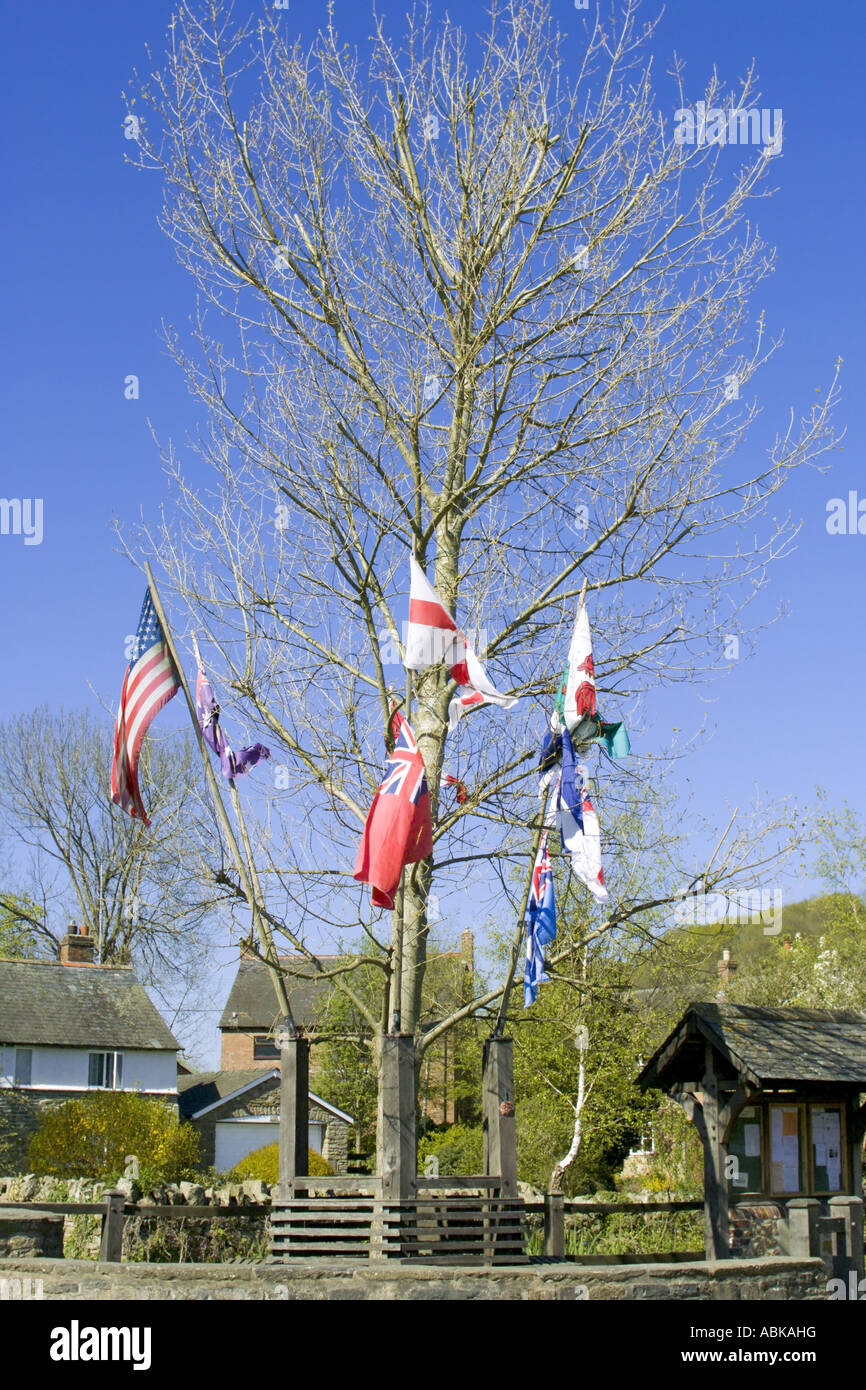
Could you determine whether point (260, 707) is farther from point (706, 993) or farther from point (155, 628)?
point (706, 993)

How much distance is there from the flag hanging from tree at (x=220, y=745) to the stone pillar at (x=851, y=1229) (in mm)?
6779

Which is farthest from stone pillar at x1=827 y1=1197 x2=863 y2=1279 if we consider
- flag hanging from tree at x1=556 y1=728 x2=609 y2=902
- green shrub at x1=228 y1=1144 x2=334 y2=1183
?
green shrub at x1=228 y1=1144 x2=334 y2=1183

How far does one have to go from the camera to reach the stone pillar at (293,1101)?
33.9ft

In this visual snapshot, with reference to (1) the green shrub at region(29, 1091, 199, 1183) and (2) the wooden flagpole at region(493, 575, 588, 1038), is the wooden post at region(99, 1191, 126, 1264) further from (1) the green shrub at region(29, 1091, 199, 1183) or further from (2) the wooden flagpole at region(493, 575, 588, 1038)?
(1) the green shrub at region(29, 1091, 199, 1183)

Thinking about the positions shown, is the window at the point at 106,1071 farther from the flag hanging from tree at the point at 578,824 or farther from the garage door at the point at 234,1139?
the flag hanging from tree at the point at 578,824

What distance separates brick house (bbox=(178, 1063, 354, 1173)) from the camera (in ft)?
130

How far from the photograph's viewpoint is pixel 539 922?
10672 mm

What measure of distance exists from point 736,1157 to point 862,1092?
1619 mm

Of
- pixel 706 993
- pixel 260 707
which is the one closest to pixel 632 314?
pixel 260 707

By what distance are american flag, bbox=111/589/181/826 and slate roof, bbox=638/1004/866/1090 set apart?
6632 mm

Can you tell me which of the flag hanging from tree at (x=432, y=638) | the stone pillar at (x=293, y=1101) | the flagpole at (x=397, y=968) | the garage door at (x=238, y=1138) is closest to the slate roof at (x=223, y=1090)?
the garage door at (x=238, y=1138)
